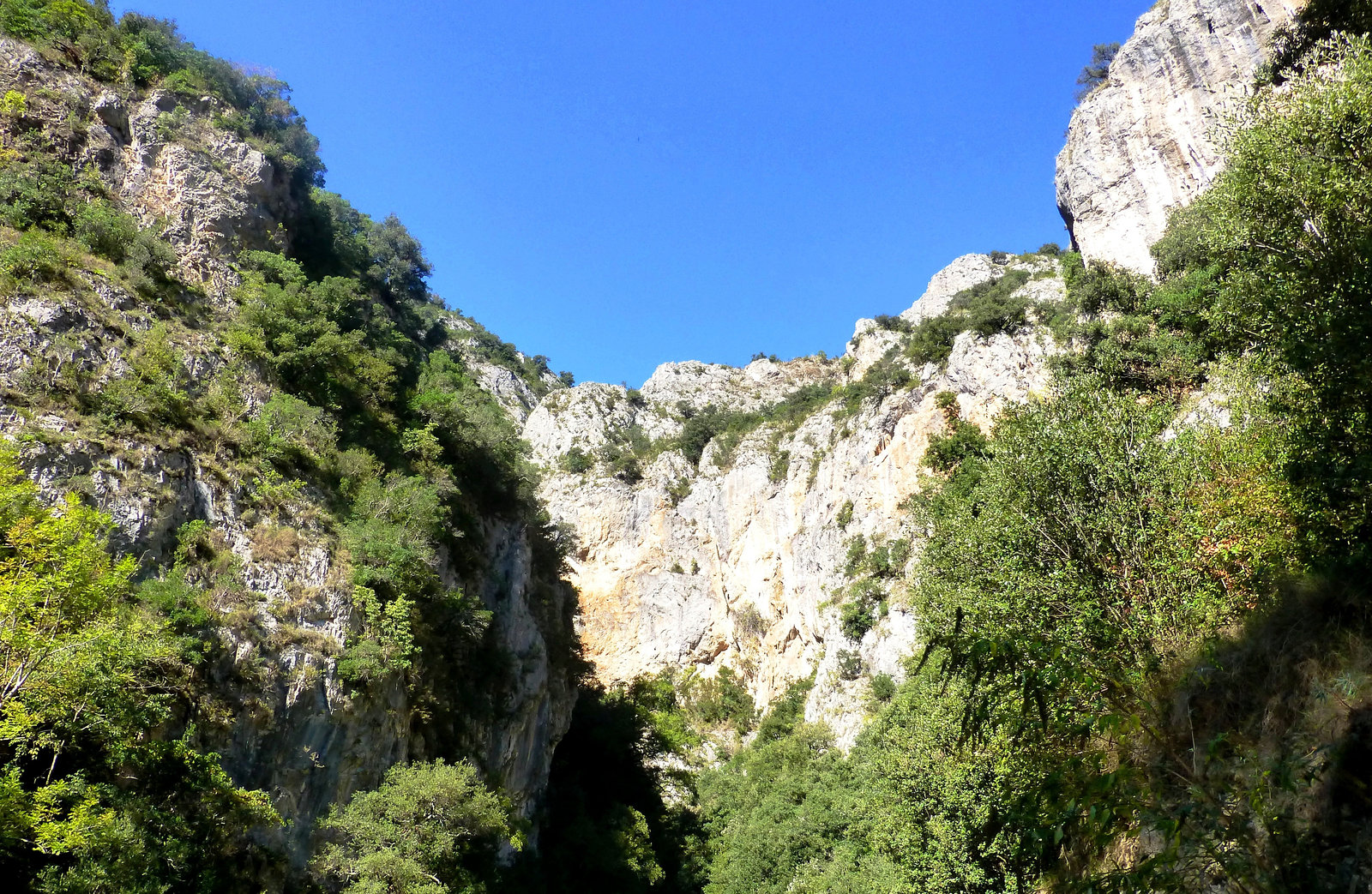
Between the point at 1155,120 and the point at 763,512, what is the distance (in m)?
32.3

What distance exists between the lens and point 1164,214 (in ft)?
130

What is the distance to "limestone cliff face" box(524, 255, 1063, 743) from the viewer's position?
137ft

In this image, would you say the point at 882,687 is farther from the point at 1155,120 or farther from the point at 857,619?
the point at 1155,120

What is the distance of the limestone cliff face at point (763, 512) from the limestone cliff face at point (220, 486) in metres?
22.2

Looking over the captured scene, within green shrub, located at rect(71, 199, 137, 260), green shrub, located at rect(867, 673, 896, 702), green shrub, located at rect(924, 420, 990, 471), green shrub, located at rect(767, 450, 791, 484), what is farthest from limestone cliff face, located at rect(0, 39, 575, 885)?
green shrub, located at rect(767, 450, 791, 484)

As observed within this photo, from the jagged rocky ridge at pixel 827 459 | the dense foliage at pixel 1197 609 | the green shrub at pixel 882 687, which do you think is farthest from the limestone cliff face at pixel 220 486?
the jagged rocky ridge at pixel 827 459

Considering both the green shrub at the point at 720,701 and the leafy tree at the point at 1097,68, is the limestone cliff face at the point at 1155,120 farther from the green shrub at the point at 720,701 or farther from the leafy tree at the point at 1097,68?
the green shrub at the point at 720,701

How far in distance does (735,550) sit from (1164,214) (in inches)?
1302

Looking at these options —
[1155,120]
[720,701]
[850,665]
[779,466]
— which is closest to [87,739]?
[850,665]

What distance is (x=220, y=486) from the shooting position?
754 inches

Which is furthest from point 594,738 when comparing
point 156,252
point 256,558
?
point 156,252

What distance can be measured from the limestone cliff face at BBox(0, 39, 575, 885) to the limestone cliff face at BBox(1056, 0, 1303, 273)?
121ft

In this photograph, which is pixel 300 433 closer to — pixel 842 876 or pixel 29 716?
pixel 29 716

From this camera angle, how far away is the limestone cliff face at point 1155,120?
37.5 metres
